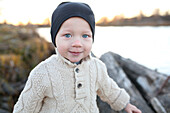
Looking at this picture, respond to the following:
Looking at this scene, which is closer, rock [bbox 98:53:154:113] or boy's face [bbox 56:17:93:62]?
boy's face [bbox 56:17:93:62]

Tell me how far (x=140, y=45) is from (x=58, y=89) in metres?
3.87

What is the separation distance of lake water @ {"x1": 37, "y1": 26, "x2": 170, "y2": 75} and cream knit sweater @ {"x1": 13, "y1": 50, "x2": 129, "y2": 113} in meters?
1.74

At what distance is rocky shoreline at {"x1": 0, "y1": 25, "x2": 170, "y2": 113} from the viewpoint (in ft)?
5.92

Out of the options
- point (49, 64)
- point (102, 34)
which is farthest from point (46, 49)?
point (49, 64)

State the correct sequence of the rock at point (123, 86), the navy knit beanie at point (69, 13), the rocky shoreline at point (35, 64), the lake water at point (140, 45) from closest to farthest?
the navy knit beanie at point (69, 13) → the rock at point (123, 86) → the rocky shoreline at point (35, 64) → the lake water at point (140, 45)

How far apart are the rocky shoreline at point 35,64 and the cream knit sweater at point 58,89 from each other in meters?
0.60

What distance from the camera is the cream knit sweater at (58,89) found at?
3.67 feet

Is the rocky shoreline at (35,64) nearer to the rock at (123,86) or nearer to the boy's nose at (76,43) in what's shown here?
the rock at (123,86)

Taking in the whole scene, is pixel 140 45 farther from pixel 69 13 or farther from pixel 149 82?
pixel 69 13

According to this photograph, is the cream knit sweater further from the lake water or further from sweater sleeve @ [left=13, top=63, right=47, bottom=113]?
the lake water

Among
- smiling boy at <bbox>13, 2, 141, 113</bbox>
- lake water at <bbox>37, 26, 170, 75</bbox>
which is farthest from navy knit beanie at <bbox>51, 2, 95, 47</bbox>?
lake water at <bbox>37, 26, 170, 75</bbox>

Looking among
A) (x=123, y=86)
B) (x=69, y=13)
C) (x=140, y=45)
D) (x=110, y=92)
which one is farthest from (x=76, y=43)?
(x=140, y=45)

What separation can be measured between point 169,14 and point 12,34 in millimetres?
4709

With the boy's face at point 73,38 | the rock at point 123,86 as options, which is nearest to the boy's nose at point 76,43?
the boy's face at point 73,38
